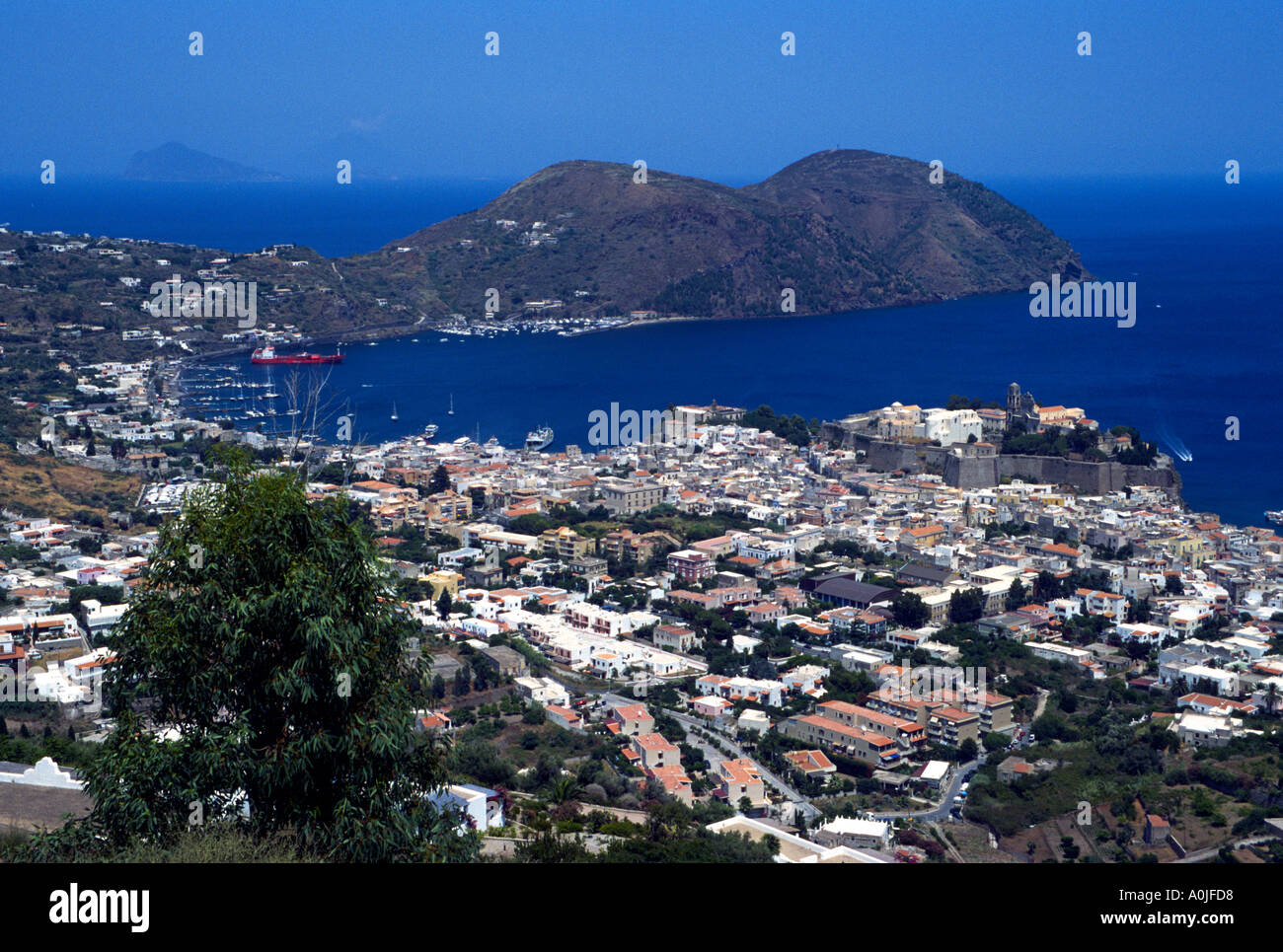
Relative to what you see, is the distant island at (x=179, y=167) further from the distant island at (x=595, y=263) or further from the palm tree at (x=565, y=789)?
the palm tree at (x=565, y=789)

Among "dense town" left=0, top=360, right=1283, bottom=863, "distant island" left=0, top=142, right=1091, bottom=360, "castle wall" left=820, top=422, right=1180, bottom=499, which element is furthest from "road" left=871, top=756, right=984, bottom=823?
"distant island" left=0, top=142, right=1091, bottom=360

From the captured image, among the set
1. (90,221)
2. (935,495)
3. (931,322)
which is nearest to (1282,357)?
(931,322)

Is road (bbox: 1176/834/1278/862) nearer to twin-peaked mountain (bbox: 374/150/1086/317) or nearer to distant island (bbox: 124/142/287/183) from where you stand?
twin-peaked mountain (bbox: 374/150/1086/317)

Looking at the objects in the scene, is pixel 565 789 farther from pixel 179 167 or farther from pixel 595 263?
pixel 179 167

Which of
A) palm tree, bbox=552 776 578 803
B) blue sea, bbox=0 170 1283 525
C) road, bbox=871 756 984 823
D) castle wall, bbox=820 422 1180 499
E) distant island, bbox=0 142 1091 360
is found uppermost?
distant island, bbox=0 142 1091 360

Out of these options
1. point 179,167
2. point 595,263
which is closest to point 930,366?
point 595,263

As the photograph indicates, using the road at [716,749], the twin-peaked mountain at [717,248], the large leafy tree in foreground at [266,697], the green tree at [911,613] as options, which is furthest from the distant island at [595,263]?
the large leafy tree in foreground at [266,697]
